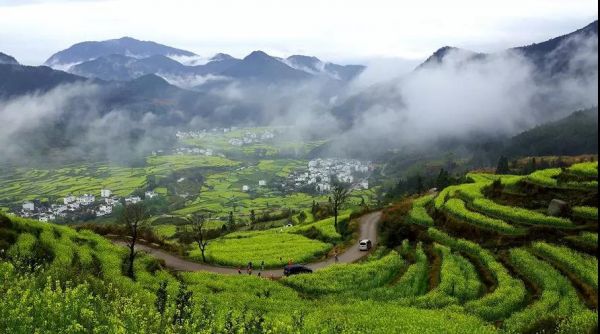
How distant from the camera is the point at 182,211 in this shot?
187 metres

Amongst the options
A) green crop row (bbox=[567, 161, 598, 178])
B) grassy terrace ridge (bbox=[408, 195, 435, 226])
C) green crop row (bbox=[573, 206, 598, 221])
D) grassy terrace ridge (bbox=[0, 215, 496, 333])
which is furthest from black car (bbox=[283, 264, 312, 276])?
green crop row (bbox=[567, 161, 598, 178])

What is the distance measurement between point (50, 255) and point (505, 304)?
35698mm

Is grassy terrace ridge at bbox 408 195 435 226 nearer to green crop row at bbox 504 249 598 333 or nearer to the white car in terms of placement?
the white car

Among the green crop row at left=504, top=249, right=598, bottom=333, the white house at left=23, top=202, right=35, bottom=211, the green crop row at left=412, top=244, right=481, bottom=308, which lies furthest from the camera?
the white house at left=23, top=202, right=35, bottom=211

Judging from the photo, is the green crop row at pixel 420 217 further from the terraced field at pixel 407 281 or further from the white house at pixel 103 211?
the white house at pixel 103 211

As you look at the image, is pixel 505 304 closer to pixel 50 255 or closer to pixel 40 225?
pixel 50 255

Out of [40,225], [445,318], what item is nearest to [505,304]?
[445,318]

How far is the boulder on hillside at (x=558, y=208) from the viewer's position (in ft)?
181

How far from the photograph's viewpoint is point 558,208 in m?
55.2

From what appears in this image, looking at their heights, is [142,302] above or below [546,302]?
above

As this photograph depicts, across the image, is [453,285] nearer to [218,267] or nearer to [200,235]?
[218,267]

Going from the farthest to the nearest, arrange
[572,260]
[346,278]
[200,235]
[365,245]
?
1. [365,245]
2. [200,235]
3. [346,278]
4. [572,260]

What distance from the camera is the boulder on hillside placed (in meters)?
55.1

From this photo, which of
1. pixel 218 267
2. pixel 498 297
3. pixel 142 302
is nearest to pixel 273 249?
pixel 218 267
